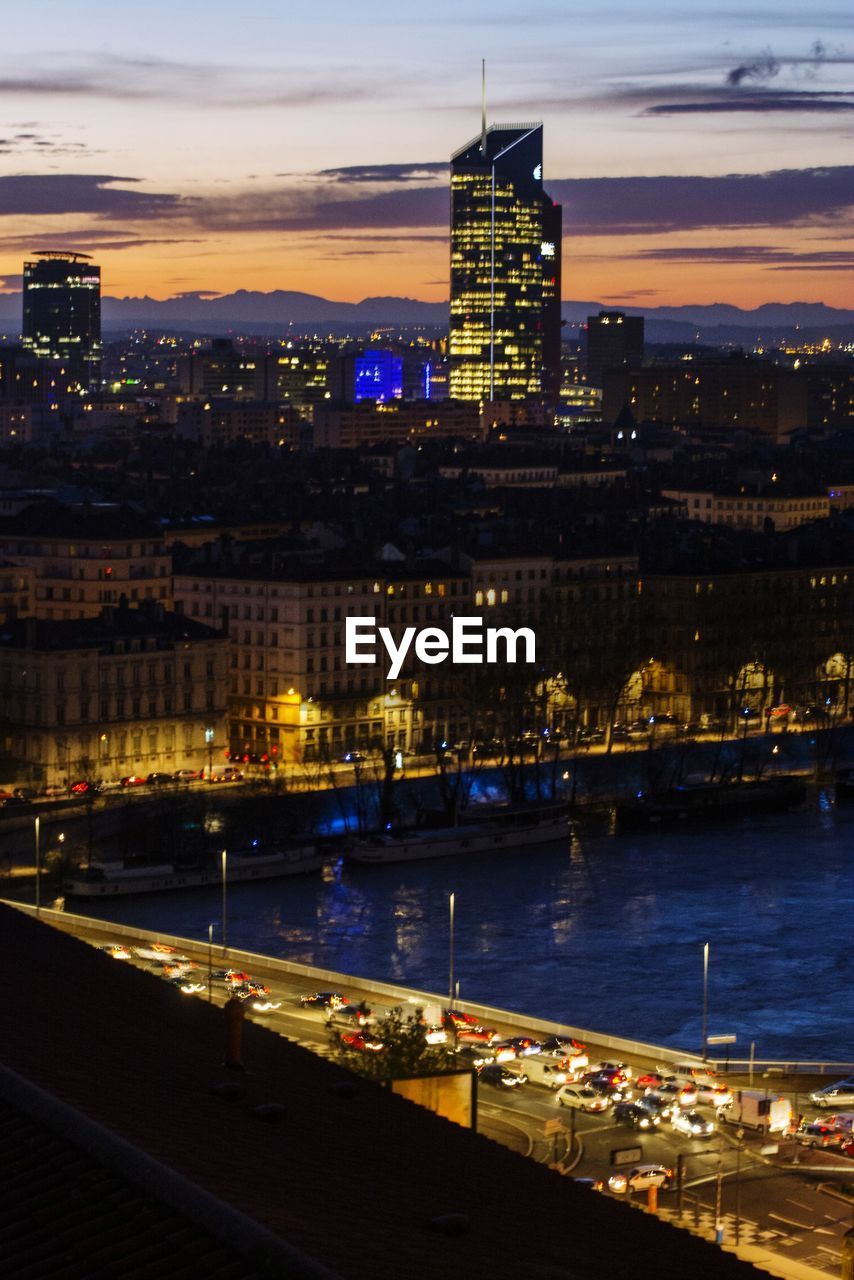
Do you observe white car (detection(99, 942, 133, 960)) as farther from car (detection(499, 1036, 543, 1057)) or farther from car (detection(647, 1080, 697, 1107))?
car (detection(647, 1080, 697, 1107))

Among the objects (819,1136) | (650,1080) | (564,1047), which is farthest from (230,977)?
(819,1136)

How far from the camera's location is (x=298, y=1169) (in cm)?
641

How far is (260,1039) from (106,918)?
1565cm

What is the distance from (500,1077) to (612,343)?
147 meters

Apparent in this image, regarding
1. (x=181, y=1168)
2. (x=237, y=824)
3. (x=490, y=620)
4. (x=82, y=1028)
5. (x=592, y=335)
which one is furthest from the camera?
(x=592, y=335)

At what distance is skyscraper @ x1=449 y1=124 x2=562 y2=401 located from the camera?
137 m

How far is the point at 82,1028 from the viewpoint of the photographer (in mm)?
8211

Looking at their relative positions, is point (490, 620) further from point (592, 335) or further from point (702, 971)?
point (592, 335)

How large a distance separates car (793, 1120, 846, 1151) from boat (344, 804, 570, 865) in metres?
13.1

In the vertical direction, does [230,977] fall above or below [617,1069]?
below

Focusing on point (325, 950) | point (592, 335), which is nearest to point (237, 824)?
point (325, 950)

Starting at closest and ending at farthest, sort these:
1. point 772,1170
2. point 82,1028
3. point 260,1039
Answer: point 82,1028 < point 260,1039 < point 772,1170

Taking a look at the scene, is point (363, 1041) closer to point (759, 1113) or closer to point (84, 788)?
point (759, 1113)

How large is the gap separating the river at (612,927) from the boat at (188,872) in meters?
0.27
